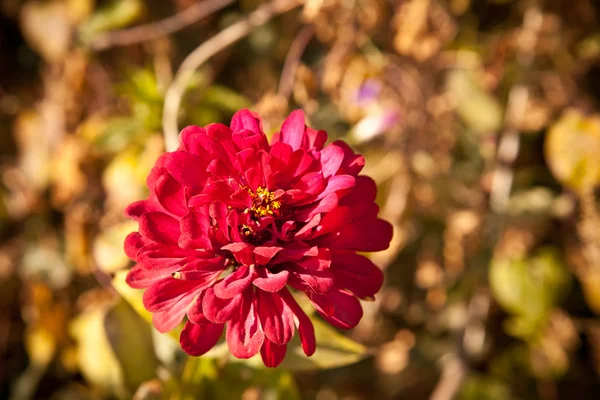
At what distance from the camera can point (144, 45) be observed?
1.12m

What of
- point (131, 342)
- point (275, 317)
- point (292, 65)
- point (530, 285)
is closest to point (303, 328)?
point (275, 317)

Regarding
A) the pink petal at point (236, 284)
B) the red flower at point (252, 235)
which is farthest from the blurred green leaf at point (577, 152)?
the pink petal at point (236, 284)

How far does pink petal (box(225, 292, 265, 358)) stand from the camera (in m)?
0.39

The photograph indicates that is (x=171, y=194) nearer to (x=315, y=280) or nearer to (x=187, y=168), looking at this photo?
(x=187, y=168)

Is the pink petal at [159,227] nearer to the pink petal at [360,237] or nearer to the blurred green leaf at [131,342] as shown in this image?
the pink petal at [360,237]

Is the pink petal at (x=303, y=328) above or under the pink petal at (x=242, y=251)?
under

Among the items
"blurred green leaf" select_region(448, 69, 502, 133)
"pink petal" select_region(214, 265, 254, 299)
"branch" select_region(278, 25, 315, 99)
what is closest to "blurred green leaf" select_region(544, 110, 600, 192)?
"blurred green leaf" select_region(448, 69, 502, 133)

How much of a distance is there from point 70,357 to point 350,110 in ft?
2.43

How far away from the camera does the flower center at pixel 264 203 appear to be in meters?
0.43

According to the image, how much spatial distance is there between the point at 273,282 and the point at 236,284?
0.09 ft

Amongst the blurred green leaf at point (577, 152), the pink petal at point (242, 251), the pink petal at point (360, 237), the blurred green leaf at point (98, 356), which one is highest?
the pink petal at point (242, 251)

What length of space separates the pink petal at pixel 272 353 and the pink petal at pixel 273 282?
6 centimetres

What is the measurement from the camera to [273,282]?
0.37 meters

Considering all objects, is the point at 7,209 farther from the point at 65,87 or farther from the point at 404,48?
the point at 404,48
